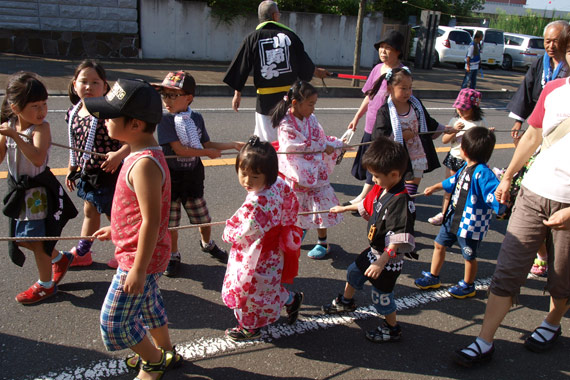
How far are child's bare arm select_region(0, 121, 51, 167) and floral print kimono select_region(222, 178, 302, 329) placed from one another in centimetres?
129

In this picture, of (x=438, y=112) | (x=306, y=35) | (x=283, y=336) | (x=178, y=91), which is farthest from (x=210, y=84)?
(x=283, y=336)

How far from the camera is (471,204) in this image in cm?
352

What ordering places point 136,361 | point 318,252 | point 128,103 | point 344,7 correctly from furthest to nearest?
point 344,7, point 318,252, point 136,361, point 128,103

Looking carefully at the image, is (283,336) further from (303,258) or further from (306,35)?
(306,35)

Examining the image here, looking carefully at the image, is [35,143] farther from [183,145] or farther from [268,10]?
[268,10]

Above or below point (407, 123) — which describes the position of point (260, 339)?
below

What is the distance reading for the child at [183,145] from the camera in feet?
11.4

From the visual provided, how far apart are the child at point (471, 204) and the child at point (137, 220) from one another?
84.4 inches

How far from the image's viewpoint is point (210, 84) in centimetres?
1166

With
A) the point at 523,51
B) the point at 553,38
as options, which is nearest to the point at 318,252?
the point at 553,38

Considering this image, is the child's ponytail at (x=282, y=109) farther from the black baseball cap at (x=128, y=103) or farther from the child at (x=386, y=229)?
the black baseball cap at (x=128, y=103)

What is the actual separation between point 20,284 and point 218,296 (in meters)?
1.40

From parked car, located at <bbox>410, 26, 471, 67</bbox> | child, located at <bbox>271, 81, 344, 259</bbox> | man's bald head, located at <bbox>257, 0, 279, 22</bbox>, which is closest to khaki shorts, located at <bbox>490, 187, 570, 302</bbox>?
child, located at <bbox>271, 81, 344, 259</bbox>

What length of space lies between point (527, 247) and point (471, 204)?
0.73m
